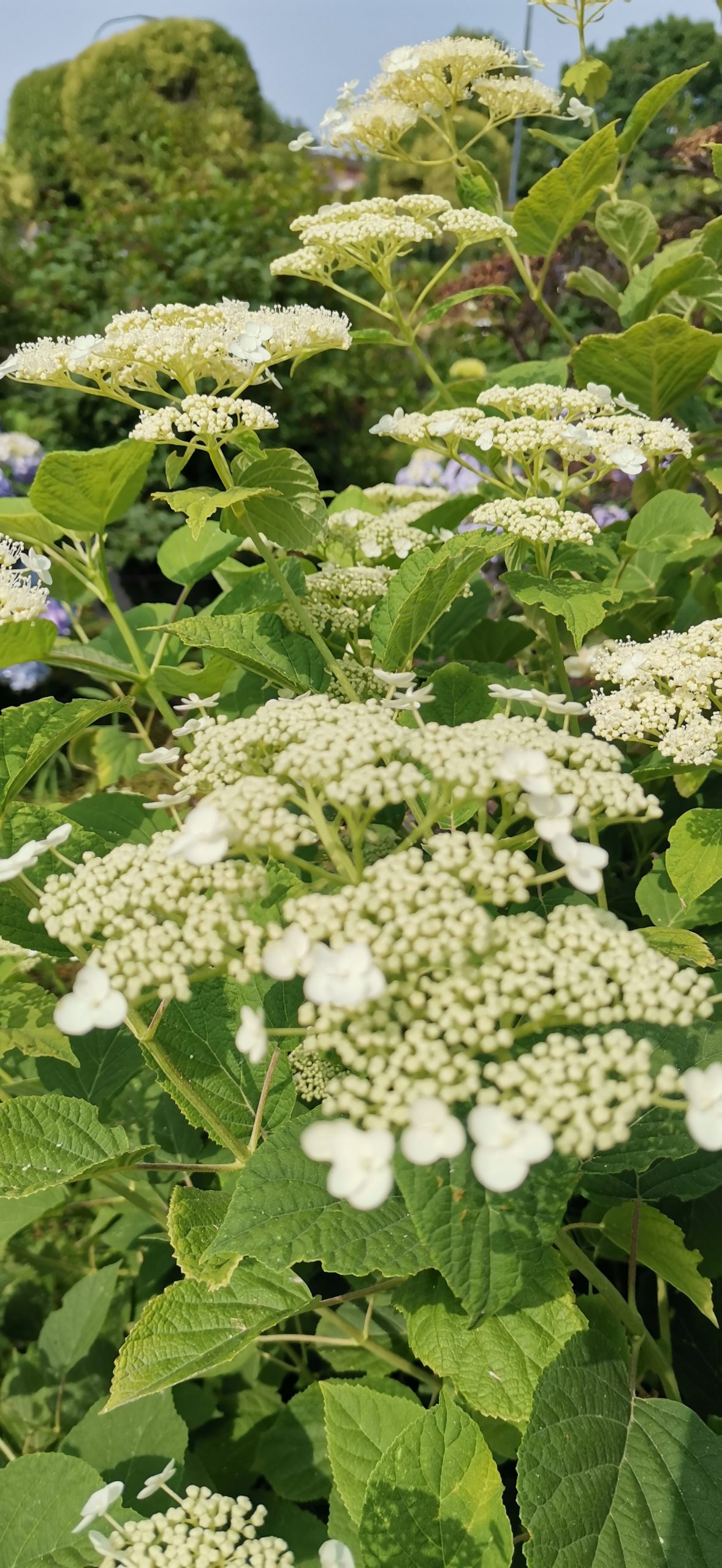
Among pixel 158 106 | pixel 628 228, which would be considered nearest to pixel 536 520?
pixel 628 228

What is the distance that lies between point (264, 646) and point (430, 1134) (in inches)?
34.0

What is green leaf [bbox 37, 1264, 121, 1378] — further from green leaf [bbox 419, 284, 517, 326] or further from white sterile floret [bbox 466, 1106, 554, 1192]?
green leaf [bbox 419, 284, 517, 326]

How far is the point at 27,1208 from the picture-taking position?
134 cm

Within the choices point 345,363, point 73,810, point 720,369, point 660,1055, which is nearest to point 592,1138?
point 660,1055

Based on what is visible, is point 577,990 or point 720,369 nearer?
point 577,990

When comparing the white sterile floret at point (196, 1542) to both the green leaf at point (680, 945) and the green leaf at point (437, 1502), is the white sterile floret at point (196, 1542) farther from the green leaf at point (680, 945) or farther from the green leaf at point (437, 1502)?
the green leaf at point (680, 945)

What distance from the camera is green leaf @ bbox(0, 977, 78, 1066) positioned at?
1.48 metres

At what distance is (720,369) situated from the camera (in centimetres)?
177

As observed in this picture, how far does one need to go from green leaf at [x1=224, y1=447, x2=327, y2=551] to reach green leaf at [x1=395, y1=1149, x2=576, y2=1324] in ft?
2.91

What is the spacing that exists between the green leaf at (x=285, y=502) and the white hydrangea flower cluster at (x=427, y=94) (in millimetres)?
1070

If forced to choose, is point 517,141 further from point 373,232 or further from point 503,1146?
point 503,1146

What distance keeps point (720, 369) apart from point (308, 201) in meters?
6.09

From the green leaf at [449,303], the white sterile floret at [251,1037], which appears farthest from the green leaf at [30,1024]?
the green leaf at [449,303]

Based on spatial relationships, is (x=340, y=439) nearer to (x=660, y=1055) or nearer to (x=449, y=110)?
(x=449, y=110)
